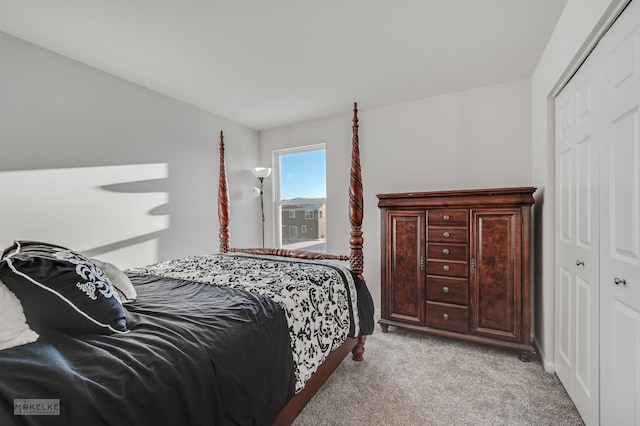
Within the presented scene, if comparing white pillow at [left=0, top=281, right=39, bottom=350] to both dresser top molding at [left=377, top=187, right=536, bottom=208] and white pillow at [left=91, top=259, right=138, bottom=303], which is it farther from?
dresser top molding at [left=377, top=187, right=536, bottom=208]

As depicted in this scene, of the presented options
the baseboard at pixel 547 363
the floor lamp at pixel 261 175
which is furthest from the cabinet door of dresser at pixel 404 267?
the floor lamp at pixel 261 175

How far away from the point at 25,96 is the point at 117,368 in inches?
91.8

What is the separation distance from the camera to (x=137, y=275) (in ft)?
6.56

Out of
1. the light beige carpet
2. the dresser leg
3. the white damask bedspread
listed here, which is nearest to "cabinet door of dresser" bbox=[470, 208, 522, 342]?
the dresser leg

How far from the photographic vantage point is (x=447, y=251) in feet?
8.48

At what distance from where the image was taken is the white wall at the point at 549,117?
4.84 ft

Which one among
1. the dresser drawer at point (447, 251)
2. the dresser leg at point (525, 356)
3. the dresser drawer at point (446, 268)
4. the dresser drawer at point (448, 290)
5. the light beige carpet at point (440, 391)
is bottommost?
the light beige carpet at point (440, 391)

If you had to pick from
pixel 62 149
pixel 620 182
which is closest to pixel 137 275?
pixel 62 149

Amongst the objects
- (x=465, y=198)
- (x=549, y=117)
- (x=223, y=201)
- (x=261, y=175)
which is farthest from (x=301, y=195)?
(x=549, y=117)

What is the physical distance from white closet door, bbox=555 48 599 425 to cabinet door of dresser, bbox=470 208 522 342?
0.29 metres

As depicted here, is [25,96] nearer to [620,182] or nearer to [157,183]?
[157,183]

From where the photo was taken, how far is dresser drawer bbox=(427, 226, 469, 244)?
2525 millimetres

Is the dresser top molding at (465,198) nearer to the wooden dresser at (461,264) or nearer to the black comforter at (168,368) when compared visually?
the wooden dresser at (461,264)

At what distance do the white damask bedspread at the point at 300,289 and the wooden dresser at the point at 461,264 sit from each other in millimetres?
812
